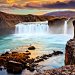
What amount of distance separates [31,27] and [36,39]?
0.84ft

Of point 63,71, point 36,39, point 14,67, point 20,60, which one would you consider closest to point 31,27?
point 36,39

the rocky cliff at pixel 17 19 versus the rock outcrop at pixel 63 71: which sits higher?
the rocky cliff at pixel 17 19

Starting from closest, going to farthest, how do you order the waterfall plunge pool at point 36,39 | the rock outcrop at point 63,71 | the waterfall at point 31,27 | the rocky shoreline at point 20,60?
the rock outcrop at point 63,71 < the rocky shoreline at point 20,60 < the waterfall plunge pool at point 36,39 < the waterfall at point 31,27

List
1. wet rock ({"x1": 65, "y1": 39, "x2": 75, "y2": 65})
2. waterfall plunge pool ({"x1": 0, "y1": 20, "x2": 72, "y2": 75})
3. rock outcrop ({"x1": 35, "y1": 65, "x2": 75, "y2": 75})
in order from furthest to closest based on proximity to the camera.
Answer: waterfall plunge pool ({"x1": 0, "y1": 20, "x2": 72, "y2": 75}), wet rock ({"x1": 65, "y1": 39, "x2": 75, "y2": 65}), rock outcrop ({"x1": 35, "y1": 65, "x2": 75, "y2": 75})

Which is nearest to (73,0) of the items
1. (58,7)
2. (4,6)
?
(58,7)

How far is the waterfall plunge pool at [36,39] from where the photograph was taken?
255 inches

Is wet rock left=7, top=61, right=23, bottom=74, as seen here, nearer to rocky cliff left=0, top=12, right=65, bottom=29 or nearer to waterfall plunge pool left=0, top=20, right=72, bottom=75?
waterfall plunge pool left=0, top=20, right=72, bottom=75

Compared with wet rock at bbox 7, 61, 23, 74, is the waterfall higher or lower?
higher

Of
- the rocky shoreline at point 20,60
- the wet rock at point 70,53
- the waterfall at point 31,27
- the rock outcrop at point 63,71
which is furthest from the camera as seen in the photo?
the waterfall at point 31,27

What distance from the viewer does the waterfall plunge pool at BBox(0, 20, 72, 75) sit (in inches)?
255

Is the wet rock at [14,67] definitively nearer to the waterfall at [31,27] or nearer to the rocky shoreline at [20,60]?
the rocky shoreline at [20,60]

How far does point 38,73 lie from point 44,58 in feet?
1.31

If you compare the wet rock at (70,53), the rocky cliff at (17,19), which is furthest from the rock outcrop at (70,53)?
the rocky cliff at (17,19)

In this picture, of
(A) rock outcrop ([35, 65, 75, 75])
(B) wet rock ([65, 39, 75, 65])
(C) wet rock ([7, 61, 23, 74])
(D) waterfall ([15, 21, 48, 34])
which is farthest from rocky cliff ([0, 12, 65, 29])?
(A) rock outcrop ([35, 65, 75, 75])
